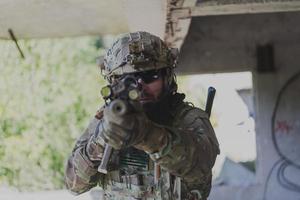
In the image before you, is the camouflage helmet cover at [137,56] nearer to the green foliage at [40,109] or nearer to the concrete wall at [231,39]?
the concrete wall at [231,39]

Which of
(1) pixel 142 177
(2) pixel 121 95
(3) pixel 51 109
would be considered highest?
(3) pixel 51 109

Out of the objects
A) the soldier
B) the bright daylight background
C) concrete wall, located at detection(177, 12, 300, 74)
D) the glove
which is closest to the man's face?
the soldier

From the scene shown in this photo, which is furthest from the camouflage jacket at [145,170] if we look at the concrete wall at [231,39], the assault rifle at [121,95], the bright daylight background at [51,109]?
the bright daylight background at [51,109]

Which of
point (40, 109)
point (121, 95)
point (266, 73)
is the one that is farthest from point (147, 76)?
point (40, 109)

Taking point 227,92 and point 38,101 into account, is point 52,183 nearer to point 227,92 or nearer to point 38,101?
point 38,101

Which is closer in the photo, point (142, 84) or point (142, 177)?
point (142, 84)

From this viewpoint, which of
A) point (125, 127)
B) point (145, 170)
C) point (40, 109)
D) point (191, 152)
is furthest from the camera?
point (40, 109)

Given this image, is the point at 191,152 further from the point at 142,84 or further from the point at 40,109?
the point at 40,109

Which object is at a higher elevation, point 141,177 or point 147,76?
point 147,76

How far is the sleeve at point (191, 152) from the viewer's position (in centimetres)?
233

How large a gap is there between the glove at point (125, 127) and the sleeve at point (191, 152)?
0.19 meters

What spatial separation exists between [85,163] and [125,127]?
0.75 meters

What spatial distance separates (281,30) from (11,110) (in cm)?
404

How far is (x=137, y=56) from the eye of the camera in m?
2.72
